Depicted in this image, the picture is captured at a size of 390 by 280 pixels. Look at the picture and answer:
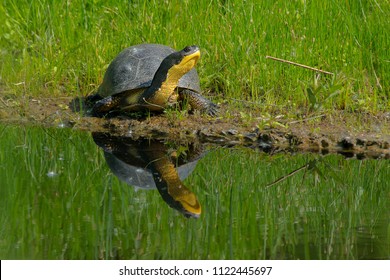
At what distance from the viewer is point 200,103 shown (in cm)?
698

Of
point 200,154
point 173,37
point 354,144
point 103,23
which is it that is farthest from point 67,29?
point 354,144

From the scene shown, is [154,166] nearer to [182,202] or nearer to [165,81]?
[182,202]

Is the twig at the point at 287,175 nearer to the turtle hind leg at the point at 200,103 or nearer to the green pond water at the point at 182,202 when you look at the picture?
the green pond water at the point at 182,202

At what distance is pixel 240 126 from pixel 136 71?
1.18 meters

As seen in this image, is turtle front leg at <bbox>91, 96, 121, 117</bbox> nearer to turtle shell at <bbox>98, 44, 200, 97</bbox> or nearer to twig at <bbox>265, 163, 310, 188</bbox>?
turtle shell at <bbox>98, 44, 200, 97</bbox>

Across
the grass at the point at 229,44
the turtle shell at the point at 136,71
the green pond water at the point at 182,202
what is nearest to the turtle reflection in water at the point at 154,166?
the green pond water at the point at 182,202

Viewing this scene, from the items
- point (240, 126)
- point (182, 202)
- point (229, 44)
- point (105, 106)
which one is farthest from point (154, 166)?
point (229, 44)

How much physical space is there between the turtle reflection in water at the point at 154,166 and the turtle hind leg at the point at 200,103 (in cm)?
64

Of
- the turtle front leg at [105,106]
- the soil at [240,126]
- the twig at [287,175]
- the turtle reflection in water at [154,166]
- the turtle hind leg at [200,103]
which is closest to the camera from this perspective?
the turtle reflection in water at [154,166]

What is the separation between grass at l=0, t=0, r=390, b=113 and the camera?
7.22m

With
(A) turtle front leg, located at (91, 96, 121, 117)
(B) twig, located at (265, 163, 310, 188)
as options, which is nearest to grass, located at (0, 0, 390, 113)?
(A) turtle front leg, located at (91, 96, 121, 117)

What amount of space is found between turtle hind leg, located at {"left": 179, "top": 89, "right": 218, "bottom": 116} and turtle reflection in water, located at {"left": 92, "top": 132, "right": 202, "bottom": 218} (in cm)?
64

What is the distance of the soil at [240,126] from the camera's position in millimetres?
6203

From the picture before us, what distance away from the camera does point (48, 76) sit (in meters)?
7.64
